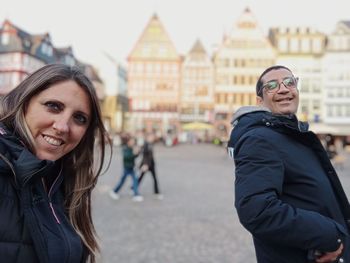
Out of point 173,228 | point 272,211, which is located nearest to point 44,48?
point 173,228

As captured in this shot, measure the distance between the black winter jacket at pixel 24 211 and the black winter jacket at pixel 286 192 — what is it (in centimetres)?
78

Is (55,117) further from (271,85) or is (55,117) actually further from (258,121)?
(271,85)

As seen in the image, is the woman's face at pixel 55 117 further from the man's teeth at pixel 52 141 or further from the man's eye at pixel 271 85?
the man's eye at pixel 271 85

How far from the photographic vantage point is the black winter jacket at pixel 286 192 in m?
1.64

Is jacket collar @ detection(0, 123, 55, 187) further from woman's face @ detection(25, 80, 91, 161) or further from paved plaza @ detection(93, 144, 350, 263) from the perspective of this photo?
paved plaza @ detection(93, 144, 350, 263)

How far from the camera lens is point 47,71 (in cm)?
159

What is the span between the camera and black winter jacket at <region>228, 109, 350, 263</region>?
1.64m

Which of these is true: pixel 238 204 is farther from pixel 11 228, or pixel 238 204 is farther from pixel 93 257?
pixel 11 228

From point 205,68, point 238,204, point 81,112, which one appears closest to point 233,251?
point 238,204

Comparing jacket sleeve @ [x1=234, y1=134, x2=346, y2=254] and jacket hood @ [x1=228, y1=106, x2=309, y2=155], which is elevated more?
jacket hood @ [x1=228, y1=106, x2=309, y2=155]

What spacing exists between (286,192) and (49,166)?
99 centimetres

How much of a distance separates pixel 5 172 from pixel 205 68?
4858cm

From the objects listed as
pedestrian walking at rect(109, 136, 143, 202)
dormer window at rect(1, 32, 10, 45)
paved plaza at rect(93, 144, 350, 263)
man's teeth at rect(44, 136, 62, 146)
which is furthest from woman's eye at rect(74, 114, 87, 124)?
dormer window at rect(1, 32, 10, 45)

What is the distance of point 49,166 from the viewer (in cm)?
143
